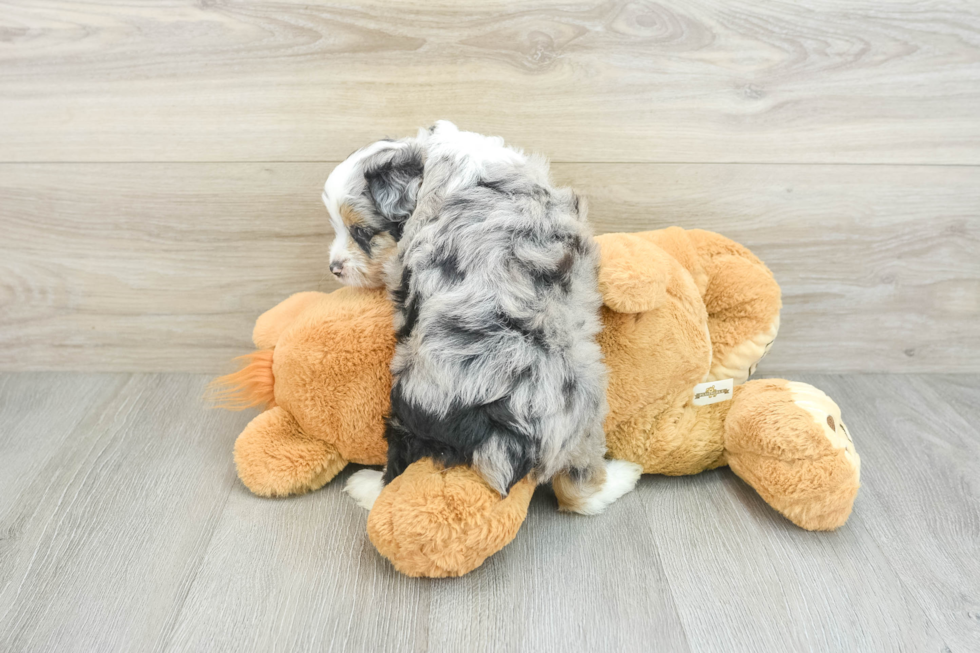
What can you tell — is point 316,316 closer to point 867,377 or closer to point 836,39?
point 836,39

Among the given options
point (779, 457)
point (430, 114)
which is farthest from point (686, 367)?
point (430, 114)

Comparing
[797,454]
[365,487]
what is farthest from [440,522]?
[797,454]

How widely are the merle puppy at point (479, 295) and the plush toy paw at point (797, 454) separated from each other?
0.71 feet

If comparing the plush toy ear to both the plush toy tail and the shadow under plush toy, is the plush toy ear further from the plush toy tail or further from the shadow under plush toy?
the plush toy tail

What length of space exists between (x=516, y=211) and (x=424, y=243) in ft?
0.37

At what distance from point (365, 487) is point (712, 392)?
0.51 m

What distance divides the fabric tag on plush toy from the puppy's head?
477mm

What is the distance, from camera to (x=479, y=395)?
75cm

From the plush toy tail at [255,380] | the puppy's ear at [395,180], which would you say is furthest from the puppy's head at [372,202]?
the plush toy tail at [255,380]

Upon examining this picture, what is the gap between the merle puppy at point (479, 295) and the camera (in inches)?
29.6

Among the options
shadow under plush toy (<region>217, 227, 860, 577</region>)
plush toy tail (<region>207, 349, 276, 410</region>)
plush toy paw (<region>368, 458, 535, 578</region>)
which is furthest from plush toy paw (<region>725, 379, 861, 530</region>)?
plush toy tail (<region>207, 349, 276, 410</region>)

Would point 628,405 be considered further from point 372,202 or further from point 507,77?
point 507,77

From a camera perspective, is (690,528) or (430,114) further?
(430,114)

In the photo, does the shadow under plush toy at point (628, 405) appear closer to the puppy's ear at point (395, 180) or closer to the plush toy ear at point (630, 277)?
the plush toy ear at point (630, 277)
